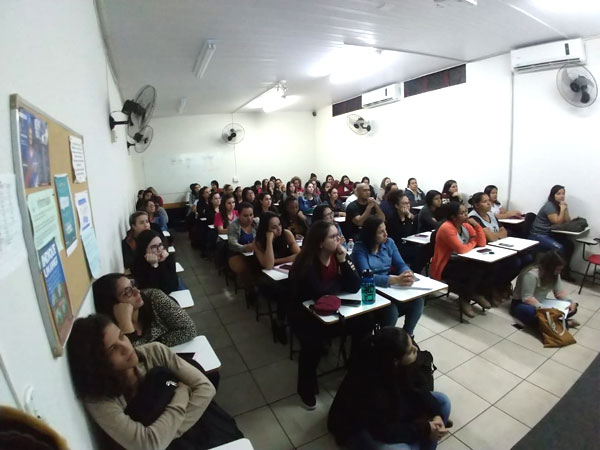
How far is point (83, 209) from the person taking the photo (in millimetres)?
1432

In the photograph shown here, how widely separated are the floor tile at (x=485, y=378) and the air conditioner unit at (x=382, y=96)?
5.84 m

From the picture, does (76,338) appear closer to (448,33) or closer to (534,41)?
(448,33)

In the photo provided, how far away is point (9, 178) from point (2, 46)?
1.09 feet

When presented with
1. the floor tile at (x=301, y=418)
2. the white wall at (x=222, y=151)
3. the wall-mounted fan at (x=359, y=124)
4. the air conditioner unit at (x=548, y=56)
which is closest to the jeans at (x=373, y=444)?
the floor tile at (x=301, y=418)

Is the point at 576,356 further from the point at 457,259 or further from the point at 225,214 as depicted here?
the point at 225,214

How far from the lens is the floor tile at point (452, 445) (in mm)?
1921

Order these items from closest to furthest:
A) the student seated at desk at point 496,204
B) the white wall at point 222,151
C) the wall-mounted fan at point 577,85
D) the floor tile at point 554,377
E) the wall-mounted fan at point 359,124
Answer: the floor tile at point 554,377
the wall-mounted fan at point 577,85
the student seated at desk at point 496,204
the wall-mounted fan at point 359,124
the white wall at point 222,151

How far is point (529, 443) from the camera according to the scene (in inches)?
76.7

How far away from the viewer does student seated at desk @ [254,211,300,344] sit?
2.98 meters

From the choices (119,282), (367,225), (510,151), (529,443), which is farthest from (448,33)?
(119,282)

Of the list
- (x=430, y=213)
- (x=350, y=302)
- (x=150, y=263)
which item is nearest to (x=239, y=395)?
(x=350, y=302)

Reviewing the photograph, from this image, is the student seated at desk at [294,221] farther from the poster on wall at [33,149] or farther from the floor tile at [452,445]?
the poster on wall at [33,149]

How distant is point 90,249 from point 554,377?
3.38m

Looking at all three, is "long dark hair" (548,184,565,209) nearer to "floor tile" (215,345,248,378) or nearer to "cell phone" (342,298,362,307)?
"cell phone" (342,298,362,307)
